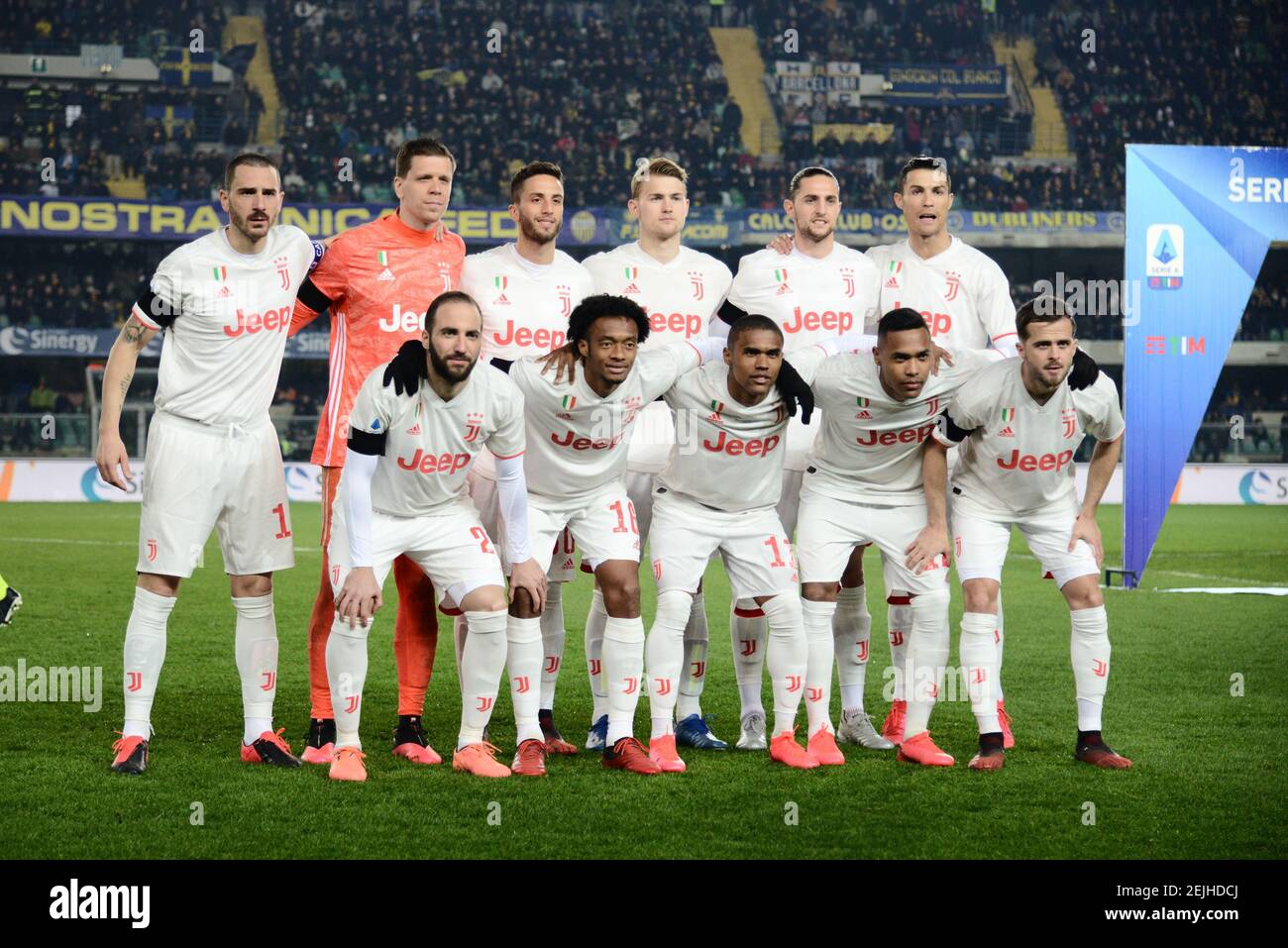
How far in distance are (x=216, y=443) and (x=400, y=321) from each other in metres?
0.89

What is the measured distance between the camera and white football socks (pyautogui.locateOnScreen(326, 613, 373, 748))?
5523 mm

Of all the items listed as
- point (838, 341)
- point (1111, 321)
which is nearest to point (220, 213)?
point (1111, 321)

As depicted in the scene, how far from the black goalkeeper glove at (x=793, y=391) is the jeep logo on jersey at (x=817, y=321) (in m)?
0.69

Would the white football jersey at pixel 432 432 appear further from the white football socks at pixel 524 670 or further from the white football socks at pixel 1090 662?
the white football socks at pixel 1090 662

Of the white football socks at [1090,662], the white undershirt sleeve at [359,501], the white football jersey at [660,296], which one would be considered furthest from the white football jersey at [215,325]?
the white football socks at [1090,662]

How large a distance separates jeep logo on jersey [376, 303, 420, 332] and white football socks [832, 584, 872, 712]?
2252 millimetres

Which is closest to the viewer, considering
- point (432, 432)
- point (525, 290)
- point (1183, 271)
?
point (432, 432)

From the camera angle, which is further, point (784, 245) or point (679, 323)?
point (784, 245)

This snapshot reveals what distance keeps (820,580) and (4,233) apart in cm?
2524

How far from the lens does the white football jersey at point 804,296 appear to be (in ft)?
21.5

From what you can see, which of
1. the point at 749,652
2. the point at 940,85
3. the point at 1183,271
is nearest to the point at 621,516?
the point at 749,652

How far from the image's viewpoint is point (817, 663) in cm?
603

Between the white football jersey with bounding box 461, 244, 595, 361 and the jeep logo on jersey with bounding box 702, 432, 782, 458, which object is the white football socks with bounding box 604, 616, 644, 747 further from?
the white football jersey with bounding box 461, 244, 595, 361

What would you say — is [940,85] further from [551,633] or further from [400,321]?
[400,321]
